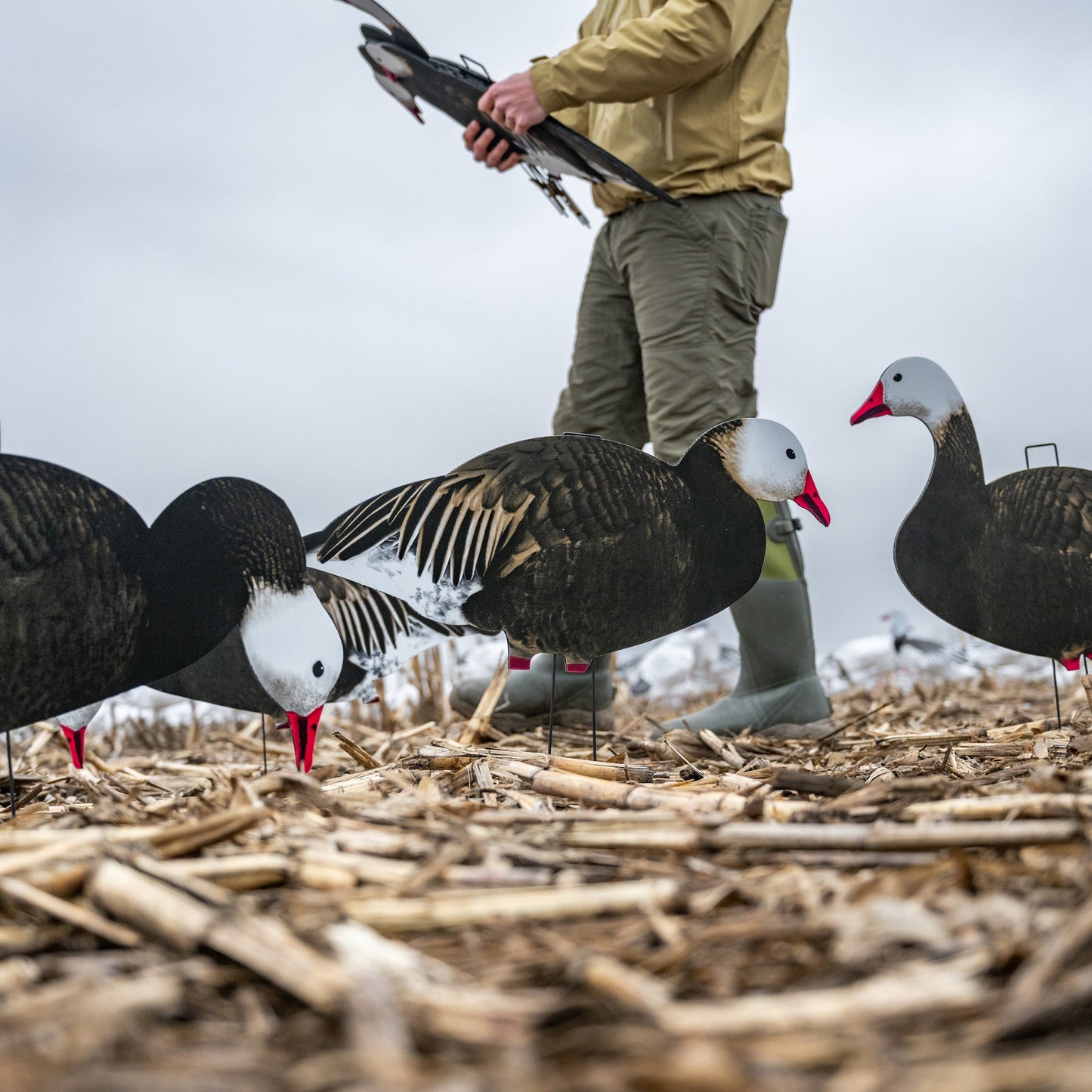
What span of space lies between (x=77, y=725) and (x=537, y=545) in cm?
101

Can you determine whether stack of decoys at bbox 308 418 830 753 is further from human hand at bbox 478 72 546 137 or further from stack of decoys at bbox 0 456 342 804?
human hand at bbox 478 72 546 137

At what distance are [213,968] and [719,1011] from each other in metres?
0.39

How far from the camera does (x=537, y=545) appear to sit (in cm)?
204

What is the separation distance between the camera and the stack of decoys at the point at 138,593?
172 centimetres

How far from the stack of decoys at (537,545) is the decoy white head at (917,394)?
2.12ft

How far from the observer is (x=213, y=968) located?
80 cm

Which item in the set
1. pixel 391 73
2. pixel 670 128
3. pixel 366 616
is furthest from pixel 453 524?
pixel 670 128

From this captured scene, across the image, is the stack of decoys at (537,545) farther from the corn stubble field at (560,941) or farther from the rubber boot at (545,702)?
the rubber boot at (545,702)

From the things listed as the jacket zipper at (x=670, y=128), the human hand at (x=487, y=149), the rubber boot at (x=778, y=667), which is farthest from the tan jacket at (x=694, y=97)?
the rubber boot at (x=778, y=667)

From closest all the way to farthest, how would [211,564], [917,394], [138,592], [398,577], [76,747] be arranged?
[138,592] < [211,564] < [398,577] < [76,747] < [917,394]

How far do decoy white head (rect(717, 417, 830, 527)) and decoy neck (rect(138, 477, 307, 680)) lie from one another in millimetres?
908

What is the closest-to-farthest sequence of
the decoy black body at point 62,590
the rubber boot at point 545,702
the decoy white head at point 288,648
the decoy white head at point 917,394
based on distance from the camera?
the decoy black body at point 62,590, the decoy white head at point 288,648, the decoy white head at point 917,394, the rubber boot at point 545,702

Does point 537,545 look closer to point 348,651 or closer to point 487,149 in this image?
point 348,651

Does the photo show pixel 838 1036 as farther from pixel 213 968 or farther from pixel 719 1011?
pixel 213 968
